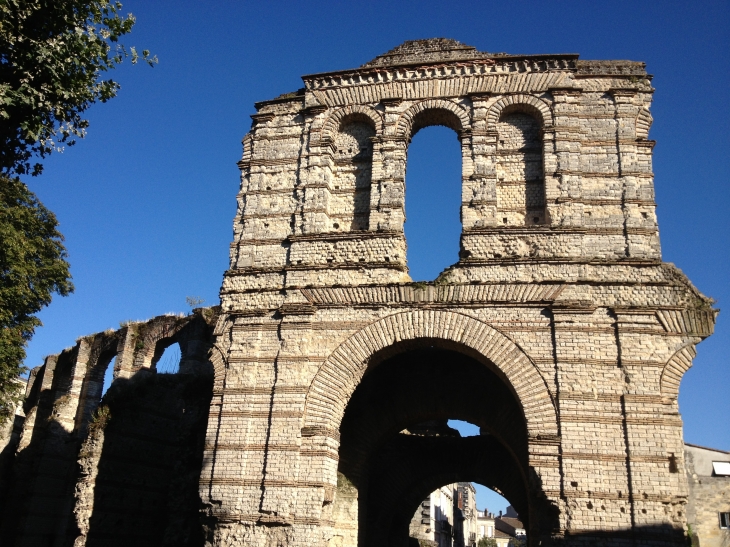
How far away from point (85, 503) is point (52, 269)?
727 cm

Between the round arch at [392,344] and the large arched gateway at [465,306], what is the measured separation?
3cm

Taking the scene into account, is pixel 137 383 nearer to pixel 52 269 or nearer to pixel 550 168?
pixel 52 269

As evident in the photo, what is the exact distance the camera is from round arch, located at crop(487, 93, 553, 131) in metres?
12.1

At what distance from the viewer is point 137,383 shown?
15.9 m

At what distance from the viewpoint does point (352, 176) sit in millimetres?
12758

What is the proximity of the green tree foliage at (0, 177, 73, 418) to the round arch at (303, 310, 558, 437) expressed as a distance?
7.98m

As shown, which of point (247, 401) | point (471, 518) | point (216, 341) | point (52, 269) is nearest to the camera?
point (247, 401)

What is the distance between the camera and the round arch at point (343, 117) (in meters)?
12.8

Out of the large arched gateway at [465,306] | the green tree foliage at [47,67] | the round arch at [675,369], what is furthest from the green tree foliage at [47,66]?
the round arch at [675,369]

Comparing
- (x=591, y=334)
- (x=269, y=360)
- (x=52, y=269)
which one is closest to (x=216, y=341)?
(x=269, y=360)

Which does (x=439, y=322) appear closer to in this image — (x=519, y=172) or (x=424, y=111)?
(x=519, y=172)

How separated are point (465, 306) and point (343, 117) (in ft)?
15.4

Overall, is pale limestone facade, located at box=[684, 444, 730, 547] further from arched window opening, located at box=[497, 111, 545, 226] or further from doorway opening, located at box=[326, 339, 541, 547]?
arched window opening, located at box=[497, 111, 545, 226]

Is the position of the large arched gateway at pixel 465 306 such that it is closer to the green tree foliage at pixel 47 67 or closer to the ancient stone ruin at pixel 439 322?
the ancient stone ruin at pixel 439 322
